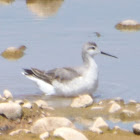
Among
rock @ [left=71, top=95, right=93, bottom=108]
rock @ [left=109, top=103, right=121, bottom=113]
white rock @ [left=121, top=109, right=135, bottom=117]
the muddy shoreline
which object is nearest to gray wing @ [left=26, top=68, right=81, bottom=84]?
the muddy shoreline

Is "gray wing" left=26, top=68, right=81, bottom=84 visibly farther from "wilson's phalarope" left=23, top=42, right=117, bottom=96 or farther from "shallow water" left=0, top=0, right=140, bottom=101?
"shallow water" left=0, top=0, right=140, bottom=101

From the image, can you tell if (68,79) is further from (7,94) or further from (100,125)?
(100,125)

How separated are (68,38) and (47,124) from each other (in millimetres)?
6426

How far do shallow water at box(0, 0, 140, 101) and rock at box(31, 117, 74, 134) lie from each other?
9.47 feet

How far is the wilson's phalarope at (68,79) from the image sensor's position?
41.7 feet

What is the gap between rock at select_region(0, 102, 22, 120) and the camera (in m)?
9.71

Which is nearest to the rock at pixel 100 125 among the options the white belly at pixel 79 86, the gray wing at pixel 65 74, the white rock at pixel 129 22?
the white belly at pixel 79 86

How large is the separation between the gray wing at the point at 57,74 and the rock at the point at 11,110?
2989mm

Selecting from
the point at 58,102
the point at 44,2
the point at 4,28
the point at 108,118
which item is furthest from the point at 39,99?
the point at 44,2

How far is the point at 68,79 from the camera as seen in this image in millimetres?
12758

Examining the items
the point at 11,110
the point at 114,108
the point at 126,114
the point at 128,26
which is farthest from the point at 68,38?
the point at 11,110

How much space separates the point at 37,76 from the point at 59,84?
43 cm

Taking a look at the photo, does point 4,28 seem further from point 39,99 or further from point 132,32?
point 39,99

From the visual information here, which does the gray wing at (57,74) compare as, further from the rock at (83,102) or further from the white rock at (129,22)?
the white rock at (129,22)
